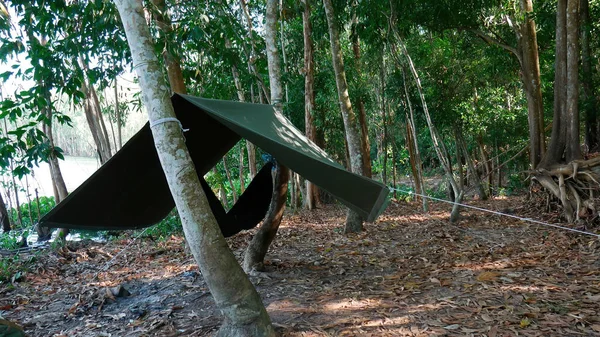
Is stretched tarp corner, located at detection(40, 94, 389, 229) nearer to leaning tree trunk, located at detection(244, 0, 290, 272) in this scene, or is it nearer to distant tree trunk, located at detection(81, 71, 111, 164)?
leaning tree trunk, located at detection(244, 0, 290, 272)

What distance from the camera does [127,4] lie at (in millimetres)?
2184

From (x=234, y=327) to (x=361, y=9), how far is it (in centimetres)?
418

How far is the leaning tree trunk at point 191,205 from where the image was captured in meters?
2.11

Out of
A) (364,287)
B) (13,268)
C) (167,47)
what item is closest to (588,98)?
(364,287)

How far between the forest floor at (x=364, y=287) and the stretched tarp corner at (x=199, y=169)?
590mm

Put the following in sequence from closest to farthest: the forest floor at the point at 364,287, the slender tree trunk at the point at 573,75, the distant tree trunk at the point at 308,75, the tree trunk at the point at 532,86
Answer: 1. the forest floor at the point at 364,287
2. the slender tree trunk at the point at 573,75
3. the tree trunk at the point at 532,86
4. the distant tree trunk at the point at 308,75

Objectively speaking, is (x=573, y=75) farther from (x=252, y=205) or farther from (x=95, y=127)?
(x=95, y=127)

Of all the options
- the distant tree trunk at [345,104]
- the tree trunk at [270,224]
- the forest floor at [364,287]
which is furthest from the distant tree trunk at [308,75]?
the tree trunk at [270,224]

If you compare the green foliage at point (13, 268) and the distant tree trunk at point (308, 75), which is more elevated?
the distant tree trunk at point (308, 75)

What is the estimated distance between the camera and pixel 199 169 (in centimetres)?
358

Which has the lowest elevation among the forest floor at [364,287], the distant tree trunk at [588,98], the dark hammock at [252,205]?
the forest floor at [364,287]

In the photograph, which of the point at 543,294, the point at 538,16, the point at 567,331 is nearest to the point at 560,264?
the point at 543,294

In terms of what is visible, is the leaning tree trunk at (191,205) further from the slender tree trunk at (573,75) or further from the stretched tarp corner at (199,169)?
the slender tree trunk at (573,75)

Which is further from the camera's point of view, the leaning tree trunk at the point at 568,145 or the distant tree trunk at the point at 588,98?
the distant tree trunk at the point at 588,98
